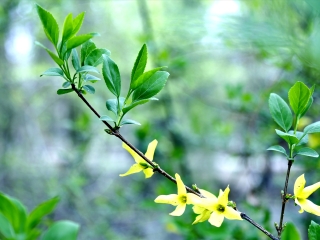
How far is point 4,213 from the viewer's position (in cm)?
54

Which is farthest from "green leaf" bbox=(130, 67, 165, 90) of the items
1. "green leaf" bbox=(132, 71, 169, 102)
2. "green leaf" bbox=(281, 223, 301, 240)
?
"green leaf" bbox=(281, 223, 301, 240)

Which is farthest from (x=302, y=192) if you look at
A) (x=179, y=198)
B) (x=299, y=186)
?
(x=179, y=198)

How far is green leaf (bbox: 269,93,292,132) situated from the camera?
340mm

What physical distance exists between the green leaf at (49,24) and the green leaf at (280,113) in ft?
0.70

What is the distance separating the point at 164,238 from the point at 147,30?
3.76ft

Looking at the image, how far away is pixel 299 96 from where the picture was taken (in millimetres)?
324

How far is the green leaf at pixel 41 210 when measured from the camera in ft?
1.79

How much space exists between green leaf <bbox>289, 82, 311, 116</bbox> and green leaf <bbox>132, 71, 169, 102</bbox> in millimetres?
115

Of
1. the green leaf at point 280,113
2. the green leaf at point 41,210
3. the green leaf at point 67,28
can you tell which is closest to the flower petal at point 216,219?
the green leaf at point 280,113

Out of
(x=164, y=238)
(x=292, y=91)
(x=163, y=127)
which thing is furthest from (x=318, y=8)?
(x=164, y=238)

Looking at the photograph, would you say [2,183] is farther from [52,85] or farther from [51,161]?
[52,85]

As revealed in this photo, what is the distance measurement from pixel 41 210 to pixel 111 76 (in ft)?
1.03

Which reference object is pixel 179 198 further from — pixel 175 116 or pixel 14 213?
pixel 175 116

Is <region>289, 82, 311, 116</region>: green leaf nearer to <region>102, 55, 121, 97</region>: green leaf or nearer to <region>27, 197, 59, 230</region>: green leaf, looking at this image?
<region>102, 55, 121, 97</region>: green leaf
